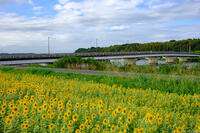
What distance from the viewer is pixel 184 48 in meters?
126

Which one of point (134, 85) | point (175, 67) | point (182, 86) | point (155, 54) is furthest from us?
point (155, 54)

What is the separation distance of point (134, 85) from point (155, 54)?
197 feet

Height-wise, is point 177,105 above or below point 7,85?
below

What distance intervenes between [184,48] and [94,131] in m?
132

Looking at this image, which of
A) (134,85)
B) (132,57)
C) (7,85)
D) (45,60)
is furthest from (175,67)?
(132,57)

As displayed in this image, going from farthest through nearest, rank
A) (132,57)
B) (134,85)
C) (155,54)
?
1. (155,54)
2. (132,57)
3. (134,85)

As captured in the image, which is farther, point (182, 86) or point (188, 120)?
point (182, 86)

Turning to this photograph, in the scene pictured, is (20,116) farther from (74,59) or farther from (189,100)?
(74,59)

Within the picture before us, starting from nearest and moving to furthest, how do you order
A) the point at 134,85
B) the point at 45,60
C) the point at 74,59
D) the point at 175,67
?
the point at 134,85, the point at 175,67, the point at 74,59, the point at 45,60

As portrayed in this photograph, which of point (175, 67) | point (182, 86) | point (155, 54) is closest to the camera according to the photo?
point (182, 86)

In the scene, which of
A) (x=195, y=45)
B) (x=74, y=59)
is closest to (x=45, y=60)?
(x=74, y=59)

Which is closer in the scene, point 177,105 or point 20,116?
point 20,116

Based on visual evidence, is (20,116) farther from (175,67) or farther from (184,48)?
(184,48)

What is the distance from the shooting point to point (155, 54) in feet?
225
